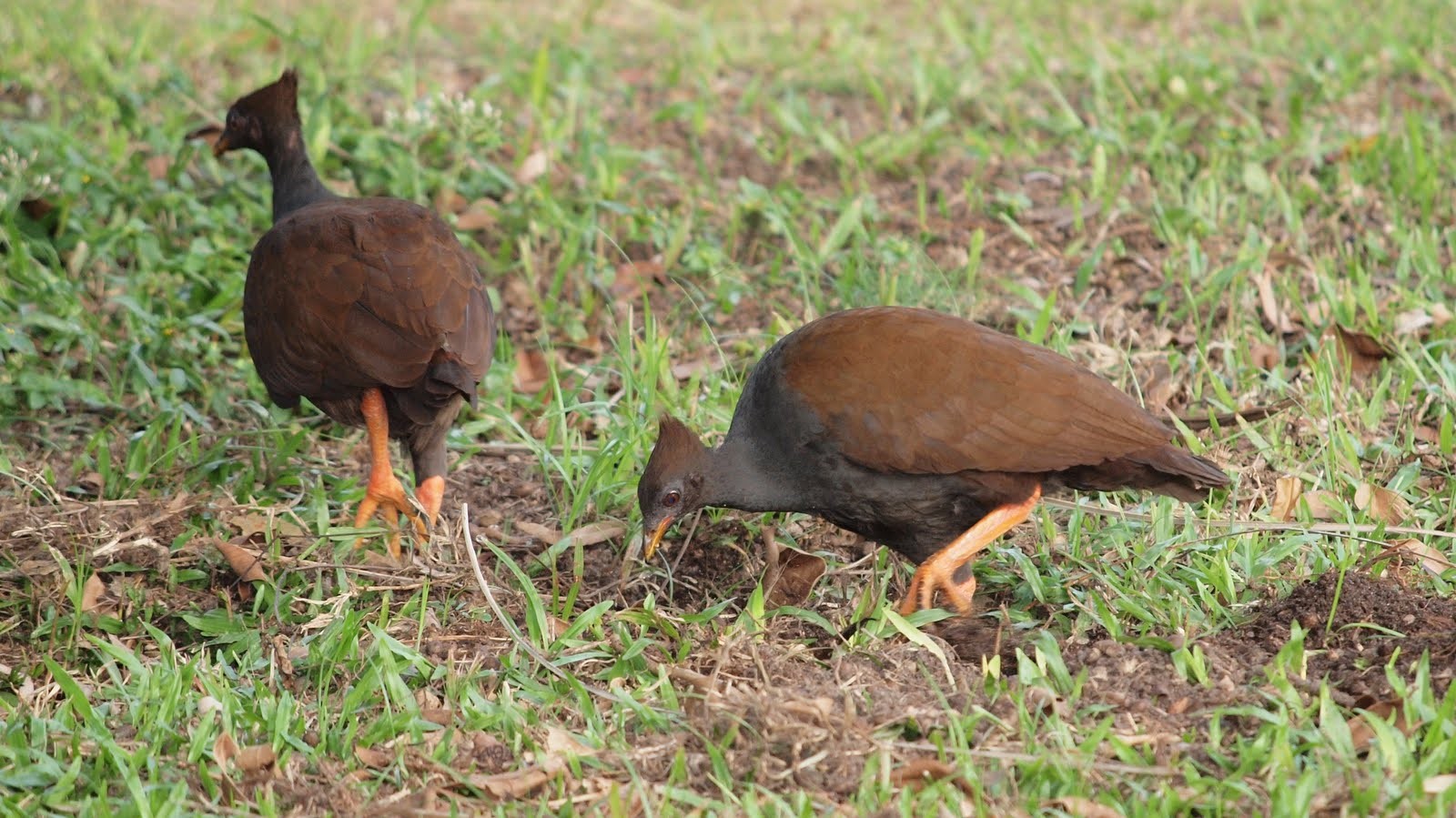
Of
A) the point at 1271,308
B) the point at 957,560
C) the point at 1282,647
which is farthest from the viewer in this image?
the point at 1271,308

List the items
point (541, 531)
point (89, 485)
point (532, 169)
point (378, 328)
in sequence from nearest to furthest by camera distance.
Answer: point (378, 328), point (541, 531), point (89, 485), point (532, 169)

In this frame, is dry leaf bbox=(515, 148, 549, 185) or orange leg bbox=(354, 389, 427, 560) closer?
orange leg bbox=(354, 389, 427, 560)

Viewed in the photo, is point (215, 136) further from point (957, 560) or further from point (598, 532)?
point (957, 560)

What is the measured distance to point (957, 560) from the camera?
A: 471 centimetres

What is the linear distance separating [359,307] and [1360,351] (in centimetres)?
357

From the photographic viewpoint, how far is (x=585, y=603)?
16.3 ft

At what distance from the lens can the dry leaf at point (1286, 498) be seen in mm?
5059

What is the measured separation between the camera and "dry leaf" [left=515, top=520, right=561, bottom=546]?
5.30 m

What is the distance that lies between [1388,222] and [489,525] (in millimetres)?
4065

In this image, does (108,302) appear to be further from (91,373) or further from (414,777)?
(414,777)

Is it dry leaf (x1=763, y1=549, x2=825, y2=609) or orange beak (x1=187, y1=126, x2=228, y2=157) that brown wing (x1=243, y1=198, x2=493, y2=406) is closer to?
dry leaf (x1=763, y1=549, x2=825, y2=609)

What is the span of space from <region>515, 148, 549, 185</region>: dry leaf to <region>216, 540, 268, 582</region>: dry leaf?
2.90 meters

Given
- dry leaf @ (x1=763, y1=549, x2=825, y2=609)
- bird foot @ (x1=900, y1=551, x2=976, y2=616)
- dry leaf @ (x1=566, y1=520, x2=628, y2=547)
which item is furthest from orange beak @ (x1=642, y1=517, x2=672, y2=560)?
bird foot @ (x1=900, y1=551, x2=976, y2=616)

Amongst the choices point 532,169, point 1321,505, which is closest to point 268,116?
point 532,169
